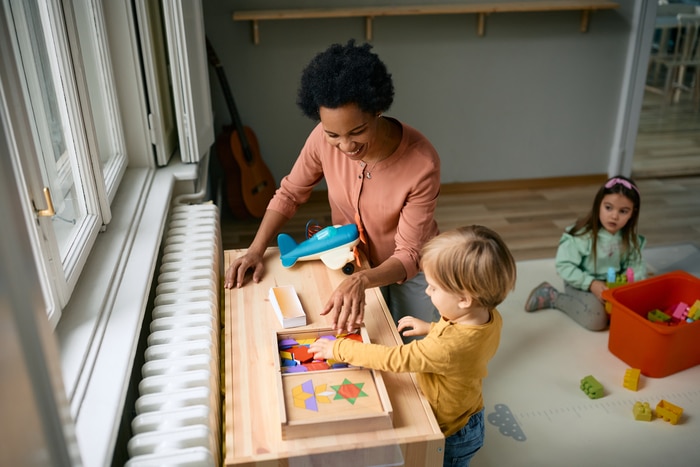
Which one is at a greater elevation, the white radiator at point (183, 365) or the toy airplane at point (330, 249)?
the toy airplane at point (330, 249)

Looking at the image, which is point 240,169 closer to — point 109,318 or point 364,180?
point 364,180

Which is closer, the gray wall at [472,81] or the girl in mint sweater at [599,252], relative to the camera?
the girl in mint sweater at [599,252]

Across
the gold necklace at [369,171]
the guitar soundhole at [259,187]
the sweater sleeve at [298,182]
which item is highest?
the gold necklace at [369,171]

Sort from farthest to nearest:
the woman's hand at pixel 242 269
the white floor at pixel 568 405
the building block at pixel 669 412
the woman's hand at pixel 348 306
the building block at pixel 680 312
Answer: the building block at pixel 680 312 < the building block at pixel 669 412 < the white floor at pixel 568 405 < the woman's hand at pixel 242 269 < the woman's hand at pixel 348 306

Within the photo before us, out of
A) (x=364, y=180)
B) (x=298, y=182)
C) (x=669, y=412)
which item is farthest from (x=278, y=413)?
(x=669, y=412)

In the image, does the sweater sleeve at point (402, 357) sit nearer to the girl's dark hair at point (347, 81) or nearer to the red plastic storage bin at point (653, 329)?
the girl's dark hair at point (347, 81)

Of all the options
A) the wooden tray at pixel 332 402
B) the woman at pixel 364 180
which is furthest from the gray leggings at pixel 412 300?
the wooden tray at pixel 332 402

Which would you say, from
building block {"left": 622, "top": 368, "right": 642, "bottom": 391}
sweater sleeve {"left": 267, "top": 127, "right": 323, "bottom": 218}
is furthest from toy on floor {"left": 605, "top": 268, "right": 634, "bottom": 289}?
sweater sleeve {"left": 267, "top": 127, "right": 323, "bottom": 218}

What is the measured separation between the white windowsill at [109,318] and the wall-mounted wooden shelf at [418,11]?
1.52 meters

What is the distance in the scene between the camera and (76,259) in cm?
142

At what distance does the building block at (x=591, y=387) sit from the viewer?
2129mm

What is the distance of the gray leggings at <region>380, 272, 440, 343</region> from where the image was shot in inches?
67.9

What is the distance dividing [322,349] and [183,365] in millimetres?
284

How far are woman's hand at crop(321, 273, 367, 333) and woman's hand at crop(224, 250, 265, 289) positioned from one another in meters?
0.26
